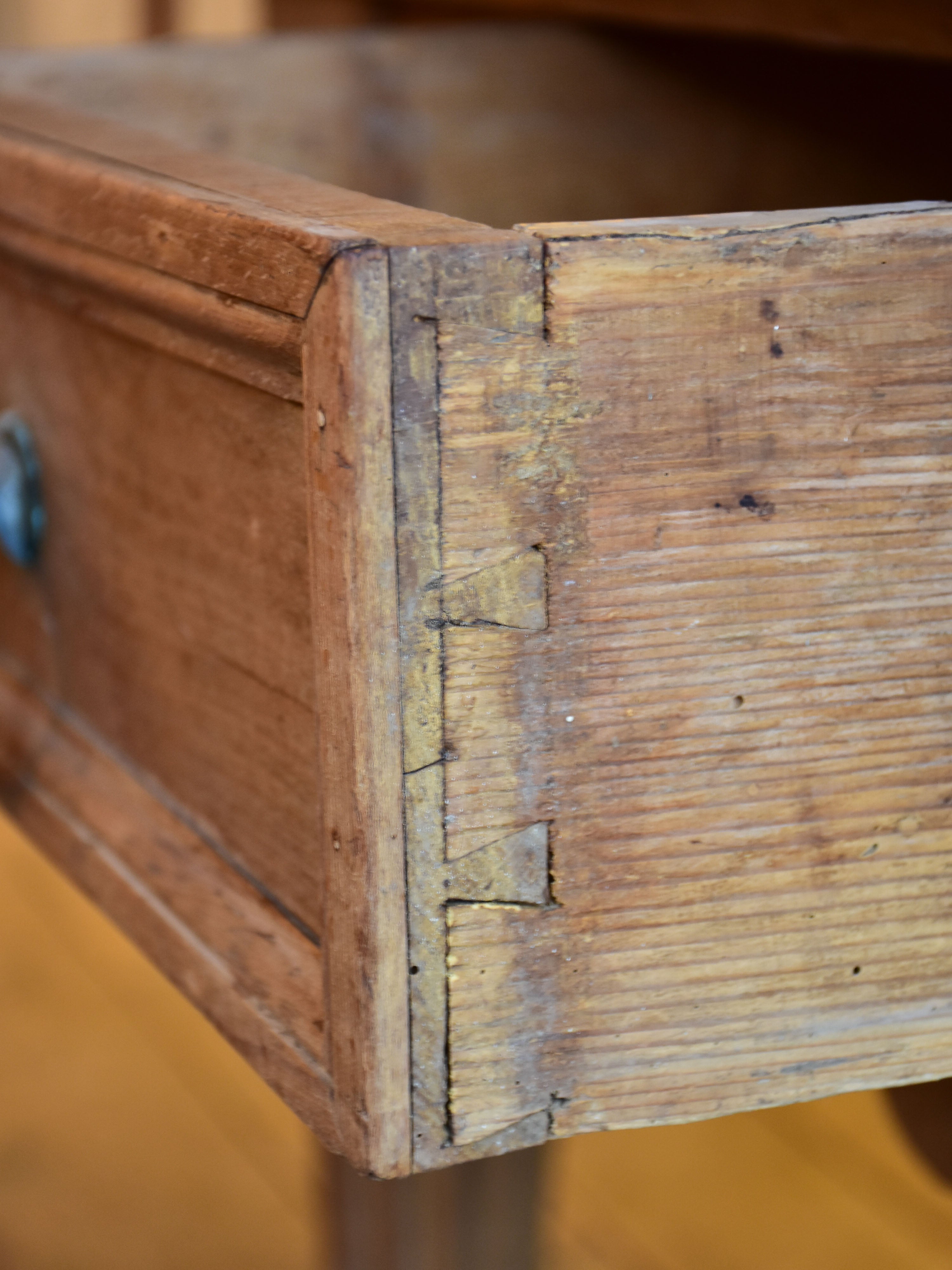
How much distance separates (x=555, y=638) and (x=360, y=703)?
58 millimetres

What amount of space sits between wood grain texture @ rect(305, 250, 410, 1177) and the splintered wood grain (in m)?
0.02

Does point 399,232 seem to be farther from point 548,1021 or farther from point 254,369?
point 548,1021

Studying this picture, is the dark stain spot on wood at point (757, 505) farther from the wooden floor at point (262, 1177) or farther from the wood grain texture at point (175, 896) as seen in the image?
the wooden floor at point (262, 1177)

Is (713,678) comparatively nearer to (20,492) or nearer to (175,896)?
(175,896)

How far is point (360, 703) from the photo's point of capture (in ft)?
1.32

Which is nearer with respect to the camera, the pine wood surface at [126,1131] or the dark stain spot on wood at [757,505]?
the dark stain spot on wood at [757,505]

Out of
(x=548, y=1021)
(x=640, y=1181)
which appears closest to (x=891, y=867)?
(x=548, y=1021)

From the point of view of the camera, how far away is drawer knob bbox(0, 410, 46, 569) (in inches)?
26.5

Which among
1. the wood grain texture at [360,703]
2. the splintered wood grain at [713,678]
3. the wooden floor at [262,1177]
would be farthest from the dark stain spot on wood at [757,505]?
the wooden floor at [262,1177]

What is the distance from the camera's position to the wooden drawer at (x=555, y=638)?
15.4 inches

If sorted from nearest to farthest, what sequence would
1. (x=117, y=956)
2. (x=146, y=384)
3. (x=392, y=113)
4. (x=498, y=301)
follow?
(x=498, y=301), (x=146, y=384), (x=392, y=113), (x=117, y=956)

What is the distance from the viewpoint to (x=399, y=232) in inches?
15.4

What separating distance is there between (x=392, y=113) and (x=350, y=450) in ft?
1.93

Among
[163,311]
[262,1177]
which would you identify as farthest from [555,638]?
[262,1177]
